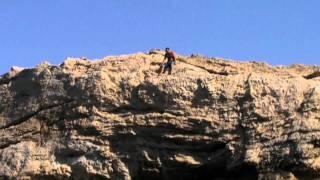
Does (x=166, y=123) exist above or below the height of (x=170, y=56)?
below

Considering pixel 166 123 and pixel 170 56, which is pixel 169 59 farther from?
pixel 166 123

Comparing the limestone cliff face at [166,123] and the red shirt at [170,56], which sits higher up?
the red shirt at [170,56]

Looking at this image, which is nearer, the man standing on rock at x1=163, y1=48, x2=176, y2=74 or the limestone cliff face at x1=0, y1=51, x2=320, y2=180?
the limestone cliff face at x1=0, y1=51, x2=320, y2=180

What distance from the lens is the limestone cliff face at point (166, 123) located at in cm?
2319

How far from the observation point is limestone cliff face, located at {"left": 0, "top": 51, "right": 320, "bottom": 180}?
2319 centimetres

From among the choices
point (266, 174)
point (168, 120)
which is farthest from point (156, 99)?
point (266, 174)

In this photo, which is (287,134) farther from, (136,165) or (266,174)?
(136,165)

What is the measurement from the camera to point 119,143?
24.5 meters

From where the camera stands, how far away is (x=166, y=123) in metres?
24.1

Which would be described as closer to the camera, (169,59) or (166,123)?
(166,123)

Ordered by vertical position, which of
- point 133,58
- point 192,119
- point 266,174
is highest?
point 133,58

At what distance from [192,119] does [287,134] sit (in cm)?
274

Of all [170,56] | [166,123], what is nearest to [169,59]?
[170,56]

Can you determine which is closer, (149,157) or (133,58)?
(149,157)
